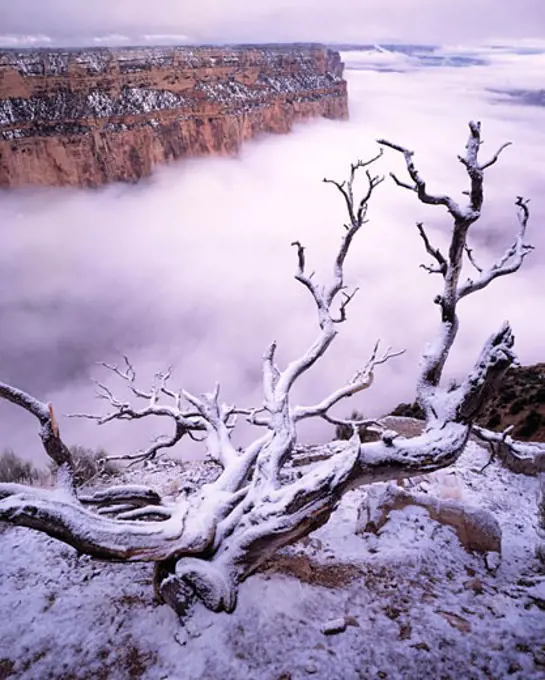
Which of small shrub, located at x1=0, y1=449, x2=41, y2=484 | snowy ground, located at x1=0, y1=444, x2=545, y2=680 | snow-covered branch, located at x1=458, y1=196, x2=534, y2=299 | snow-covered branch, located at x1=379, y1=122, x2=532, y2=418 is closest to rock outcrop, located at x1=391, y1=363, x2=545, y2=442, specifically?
snowy ground, located at x1=0, y1=444, x2=545, y2=680

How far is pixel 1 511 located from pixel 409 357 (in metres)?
33.1

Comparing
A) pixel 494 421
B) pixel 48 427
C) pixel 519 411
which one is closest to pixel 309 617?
pixel 48 427

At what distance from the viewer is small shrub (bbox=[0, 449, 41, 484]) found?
10.3m

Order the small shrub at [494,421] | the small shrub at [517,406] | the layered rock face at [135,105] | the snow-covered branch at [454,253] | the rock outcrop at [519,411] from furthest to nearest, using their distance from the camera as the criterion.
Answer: the layered rock face at [135,105] → the small shrub at [517,406] → the small shrub at [494,421] → the rock outcrop at [519,411] → the snow-covered branch at [454,253]

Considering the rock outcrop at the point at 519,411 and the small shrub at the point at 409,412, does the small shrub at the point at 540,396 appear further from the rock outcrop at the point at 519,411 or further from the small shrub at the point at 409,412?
the small shrub at the point at 409,412

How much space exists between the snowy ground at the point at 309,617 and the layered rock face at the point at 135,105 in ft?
145

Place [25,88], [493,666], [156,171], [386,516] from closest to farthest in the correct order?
[493,666] → [386,516] → [25,88] → [156,171]

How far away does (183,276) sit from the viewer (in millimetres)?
60125

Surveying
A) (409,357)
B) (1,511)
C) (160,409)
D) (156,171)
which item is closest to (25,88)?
(156,171)

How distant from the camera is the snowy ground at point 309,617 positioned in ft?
14.1

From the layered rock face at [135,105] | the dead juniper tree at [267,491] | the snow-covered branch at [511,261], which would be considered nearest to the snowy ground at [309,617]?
the dead juniper tree at [267,491]

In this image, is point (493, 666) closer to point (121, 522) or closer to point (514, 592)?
point (514, 592)

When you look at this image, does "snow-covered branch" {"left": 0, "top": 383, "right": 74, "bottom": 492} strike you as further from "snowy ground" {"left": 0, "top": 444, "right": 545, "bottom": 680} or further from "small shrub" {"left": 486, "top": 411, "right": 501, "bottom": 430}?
"small shrub" {"left": 486, "top": 411, "right": 501, "bottom": 430}

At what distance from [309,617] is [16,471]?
818cm
